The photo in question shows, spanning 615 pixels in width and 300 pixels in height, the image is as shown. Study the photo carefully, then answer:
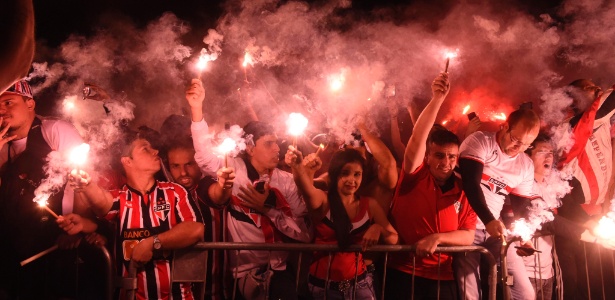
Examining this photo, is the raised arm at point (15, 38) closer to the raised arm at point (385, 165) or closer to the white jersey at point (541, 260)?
the raised arm at point (385, 165)

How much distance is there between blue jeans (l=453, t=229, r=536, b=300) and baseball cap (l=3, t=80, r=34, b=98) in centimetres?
429

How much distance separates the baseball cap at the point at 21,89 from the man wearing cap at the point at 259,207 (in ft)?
4.82

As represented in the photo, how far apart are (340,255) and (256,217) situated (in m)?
0.86

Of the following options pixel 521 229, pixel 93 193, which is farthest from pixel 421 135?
pixel 93 193

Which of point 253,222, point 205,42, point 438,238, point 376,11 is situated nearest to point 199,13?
point 205,42

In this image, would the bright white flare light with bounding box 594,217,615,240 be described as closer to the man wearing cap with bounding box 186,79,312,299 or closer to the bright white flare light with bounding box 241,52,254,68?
the man wearing cap with bounding box 186,79,312,299

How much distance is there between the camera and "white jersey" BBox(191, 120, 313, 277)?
4.31 meters

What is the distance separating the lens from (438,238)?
4250 mm

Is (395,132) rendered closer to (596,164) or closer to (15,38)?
(596,164)

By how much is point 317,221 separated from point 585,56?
17.1 feet

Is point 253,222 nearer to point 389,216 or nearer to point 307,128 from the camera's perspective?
point 389,216

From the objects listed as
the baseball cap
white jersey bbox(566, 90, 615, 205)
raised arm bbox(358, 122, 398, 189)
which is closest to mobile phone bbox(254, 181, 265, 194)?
raised arm bbox(358, 122, 398, 189)

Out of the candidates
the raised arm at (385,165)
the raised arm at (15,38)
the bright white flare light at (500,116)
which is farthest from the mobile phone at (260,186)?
the bright white flare light at (500,116)

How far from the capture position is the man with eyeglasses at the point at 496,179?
4.43 metres
